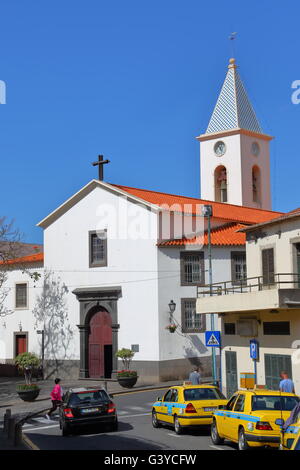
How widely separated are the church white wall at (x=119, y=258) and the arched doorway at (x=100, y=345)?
110 centimetres

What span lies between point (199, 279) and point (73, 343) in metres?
8.95

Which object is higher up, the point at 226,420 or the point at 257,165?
the point at 257,165

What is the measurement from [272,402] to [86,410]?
6959 millimetres

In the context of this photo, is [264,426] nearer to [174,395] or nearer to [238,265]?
[174,395]

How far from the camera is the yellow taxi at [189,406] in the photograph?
62.1 ft

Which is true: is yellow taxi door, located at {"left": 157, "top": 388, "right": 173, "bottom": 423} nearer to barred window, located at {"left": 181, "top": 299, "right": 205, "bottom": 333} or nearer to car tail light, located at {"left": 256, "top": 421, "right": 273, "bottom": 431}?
car tail light, located at {"left": 256, "top": 421, "right": 273, "bottom": 431}

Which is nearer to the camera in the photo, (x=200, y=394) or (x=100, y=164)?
(x=200, y=394)

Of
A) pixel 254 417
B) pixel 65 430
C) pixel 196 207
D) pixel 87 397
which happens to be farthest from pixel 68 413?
pixel 196 207

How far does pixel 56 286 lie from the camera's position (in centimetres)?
4212

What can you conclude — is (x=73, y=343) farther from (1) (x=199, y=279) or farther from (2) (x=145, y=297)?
(1) (x=199, y=279)

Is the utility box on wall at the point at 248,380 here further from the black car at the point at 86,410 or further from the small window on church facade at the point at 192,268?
the small window on church facade at the point at 192,268

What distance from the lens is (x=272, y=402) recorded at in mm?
15578

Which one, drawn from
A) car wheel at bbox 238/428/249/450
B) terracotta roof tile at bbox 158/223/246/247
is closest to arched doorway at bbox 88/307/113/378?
terracotta roof tile at bbox 158/223/246/247

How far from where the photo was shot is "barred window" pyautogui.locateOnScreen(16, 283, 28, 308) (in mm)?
44347
